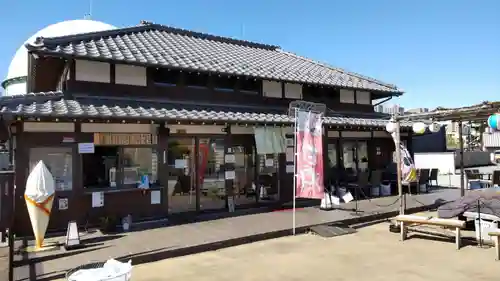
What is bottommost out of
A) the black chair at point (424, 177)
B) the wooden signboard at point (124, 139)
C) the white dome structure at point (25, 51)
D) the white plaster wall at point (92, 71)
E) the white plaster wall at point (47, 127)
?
the black chair at point (424, 177)

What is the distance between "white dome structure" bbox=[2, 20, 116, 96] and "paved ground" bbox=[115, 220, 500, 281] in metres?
21.2

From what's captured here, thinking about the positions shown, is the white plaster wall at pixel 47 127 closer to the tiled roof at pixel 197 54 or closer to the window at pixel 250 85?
the tiled roof at pixel 197 54

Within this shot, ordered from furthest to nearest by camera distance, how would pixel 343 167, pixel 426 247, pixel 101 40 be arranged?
pixel 343 167 → pixel 101 40 → pixel 426 247

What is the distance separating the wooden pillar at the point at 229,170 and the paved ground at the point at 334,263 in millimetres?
3044

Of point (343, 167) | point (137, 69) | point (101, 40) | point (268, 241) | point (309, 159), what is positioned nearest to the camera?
point (268, 241)

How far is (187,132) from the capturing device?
34.7 ft

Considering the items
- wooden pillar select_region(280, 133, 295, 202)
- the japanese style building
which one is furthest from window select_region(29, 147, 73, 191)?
wooden pillar select_region(280, 133, 295, 202)

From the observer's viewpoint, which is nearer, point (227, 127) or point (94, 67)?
point (94, 67)

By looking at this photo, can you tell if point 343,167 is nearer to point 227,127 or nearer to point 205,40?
point 227,127

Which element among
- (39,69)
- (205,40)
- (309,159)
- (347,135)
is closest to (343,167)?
(347,135)

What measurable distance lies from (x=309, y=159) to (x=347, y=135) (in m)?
5.72

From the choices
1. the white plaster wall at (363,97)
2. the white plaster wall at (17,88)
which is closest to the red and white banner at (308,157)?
the white plaster wall at (363,97)

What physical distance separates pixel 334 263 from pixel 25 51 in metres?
26.4

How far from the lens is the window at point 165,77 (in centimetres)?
1090
